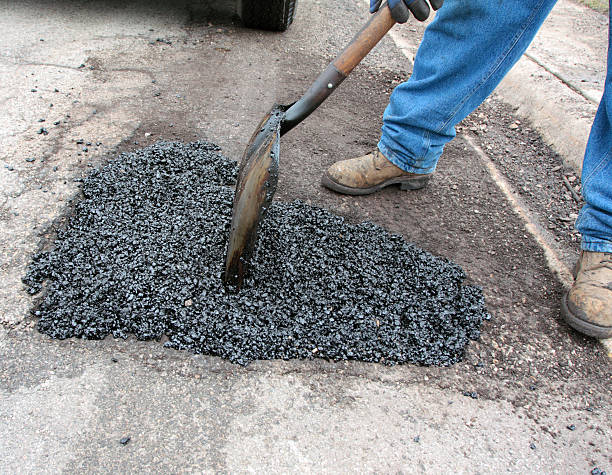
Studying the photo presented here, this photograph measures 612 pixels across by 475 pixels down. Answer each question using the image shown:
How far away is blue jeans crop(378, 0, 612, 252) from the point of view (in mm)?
1849

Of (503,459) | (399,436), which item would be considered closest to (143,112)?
(399,436)

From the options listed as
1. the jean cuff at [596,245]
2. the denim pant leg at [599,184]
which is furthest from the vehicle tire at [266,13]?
the jean cuff at [596,245]

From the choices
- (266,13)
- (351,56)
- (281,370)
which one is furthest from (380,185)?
(266,13)

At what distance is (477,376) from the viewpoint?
1.58 metres

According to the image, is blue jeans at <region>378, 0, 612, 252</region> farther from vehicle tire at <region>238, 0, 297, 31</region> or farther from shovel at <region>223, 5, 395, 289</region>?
vehicle tire at <region>238, 0, 297, 31</region>

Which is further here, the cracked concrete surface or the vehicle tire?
the vehicle tire

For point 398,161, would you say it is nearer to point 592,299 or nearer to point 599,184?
point 599,184

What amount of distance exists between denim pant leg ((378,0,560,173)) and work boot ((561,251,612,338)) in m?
0.88

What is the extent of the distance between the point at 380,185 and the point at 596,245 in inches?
40.5

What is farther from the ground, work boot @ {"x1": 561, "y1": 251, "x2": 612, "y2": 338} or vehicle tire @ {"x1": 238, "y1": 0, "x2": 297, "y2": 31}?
vehicle tire @ {"x1": 238, "y1": 0, "x2": 297, "y2": 31}

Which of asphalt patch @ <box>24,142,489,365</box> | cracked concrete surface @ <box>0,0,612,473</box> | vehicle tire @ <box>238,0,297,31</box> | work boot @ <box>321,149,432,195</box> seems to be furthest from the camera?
vehicle tire @ <box>238,0,297,31</box>

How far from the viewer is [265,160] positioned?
5.22 ft

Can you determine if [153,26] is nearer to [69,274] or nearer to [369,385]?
[69,274]

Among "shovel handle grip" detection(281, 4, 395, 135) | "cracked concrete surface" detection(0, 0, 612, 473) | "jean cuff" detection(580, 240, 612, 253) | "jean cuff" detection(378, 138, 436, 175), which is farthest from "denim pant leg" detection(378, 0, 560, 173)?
"jean cuff" detection(580, 240, 612, 253)
